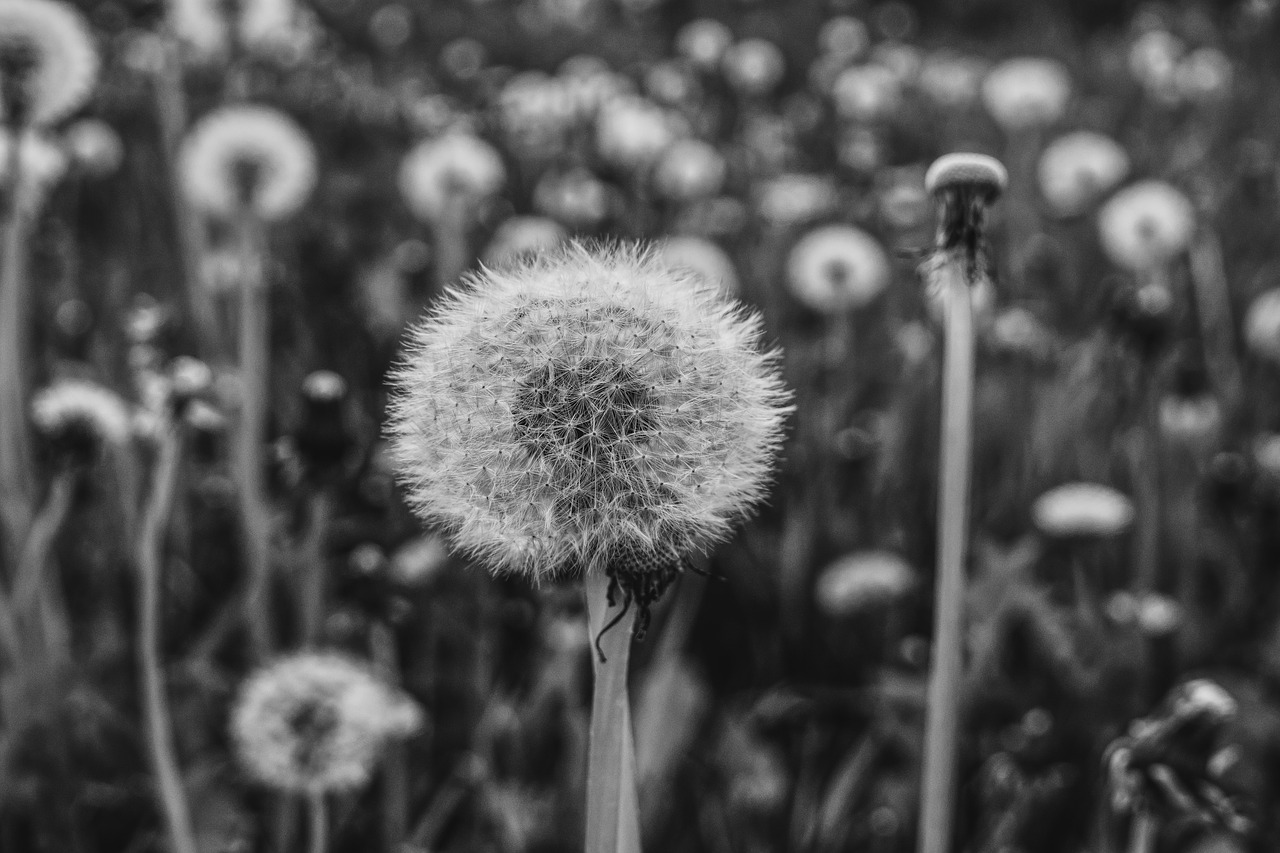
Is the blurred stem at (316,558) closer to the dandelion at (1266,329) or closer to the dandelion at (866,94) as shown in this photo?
the dandelion at (1266,329)

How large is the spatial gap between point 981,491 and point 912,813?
904mm

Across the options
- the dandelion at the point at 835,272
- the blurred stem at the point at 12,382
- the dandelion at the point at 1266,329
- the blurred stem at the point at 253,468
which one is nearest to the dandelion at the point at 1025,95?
the dandelion at the point at 835,272

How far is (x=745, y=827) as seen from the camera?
1.56 metres

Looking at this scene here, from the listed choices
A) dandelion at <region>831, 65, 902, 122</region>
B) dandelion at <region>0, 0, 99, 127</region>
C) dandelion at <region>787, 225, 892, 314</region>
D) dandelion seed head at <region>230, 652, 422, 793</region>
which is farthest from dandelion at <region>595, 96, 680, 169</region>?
dandelion seed head at <region>230, 652, 422, 793</region>

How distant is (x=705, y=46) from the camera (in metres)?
4.75

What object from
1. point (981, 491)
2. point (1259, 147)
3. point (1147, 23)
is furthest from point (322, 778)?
point (1147, 23)

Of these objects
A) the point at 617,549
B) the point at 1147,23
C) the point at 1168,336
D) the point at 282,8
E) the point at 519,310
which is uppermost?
the point at 1147,23

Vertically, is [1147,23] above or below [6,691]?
above

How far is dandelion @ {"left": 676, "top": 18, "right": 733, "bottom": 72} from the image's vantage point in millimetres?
4730

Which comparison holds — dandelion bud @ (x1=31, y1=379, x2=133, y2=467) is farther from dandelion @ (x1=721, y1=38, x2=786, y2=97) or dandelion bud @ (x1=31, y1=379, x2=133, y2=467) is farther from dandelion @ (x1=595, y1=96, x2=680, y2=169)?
A: dandelion @ (x1=721, y1=38, x2=786, y2=97)

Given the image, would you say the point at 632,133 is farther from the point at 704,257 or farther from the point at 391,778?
the point at 391,778

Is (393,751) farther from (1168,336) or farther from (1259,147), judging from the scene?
(1259,147)

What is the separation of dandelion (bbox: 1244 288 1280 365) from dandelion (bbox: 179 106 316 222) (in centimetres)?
207

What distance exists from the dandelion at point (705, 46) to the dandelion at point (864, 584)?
3173 millimetres
